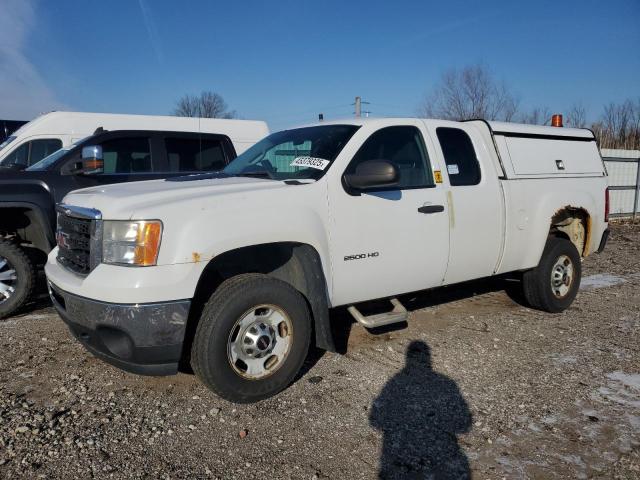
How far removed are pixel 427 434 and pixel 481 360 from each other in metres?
1.38

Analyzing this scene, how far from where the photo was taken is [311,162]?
12.7 feet

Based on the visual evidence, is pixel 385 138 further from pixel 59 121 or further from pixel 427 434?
pixel 59 121

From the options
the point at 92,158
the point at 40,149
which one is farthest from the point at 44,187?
the point at 40,149

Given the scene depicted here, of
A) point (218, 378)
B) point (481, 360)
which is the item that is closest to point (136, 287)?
point (218, 378)

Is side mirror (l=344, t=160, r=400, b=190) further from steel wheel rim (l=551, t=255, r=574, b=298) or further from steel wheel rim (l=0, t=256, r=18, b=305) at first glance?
steel wheel rim (l=0, t=256, r=18, b=305)

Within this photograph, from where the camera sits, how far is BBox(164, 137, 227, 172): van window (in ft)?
22.4

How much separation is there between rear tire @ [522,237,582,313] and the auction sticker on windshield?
113 inches

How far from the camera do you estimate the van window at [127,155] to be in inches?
250

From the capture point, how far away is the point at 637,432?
313 centimetres

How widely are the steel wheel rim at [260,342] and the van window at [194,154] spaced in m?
3.97

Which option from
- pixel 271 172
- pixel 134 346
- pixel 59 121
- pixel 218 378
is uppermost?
pixel 59 121

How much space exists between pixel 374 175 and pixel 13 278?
3999 mm

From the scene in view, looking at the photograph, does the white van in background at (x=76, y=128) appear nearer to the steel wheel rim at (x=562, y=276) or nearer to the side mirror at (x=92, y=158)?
the side mirror at (x=92, y=158)

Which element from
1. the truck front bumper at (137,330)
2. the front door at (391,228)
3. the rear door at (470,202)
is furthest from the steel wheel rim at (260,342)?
the rear door at (470,202)
